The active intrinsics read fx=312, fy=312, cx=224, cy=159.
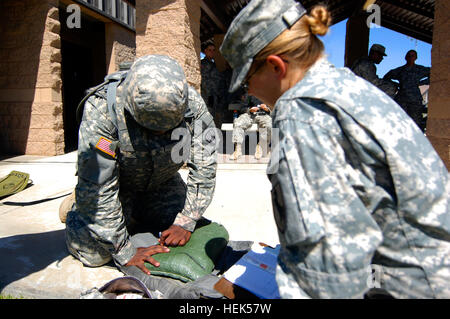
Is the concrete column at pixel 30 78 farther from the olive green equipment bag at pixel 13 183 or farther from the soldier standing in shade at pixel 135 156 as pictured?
the soldier standing in shade at pixel 135 156

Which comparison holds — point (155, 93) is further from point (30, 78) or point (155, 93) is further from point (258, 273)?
point (30, 78)

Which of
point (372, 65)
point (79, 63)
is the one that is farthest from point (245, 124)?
point (79, 63)

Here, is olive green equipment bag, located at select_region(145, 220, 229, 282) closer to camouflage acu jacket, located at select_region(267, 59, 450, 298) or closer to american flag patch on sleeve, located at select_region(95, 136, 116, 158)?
american flag patch on sleeve, located at select_region(95, 136, 116, 158)

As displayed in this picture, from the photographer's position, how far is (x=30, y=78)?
562 centimetres

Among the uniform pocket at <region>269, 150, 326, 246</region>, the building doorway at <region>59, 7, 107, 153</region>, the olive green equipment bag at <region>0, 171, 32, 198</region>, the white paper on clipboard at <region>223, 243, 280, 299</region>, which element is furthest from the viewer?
the building doorway at <region>59, 7, 107, 153</region>

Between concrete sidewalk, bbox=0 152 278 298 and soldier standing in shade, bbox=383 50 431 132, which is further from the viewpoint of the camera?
soldier standing in shade, bbox=383 50 431 132

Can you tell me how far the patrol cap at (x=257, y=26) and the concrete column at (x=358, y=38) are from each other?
901 cm

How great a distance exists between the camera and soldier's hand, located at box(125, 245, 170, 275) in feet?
5.53

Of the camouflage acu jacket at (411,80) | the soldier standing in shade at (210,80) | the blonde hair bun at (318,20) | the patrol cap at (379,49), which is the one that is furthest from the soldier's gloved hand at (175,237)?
the camouflage acu jacket at (411,80)

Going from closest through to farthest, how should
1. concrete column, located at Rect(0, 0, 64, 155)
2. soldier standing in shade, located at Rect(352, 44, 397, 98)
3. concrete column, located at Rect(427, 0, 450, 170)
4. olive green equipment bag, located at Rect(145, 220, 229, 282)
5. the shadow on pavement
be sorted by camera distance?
→ olive green equipment bag, located at Rect(145, 220, 229, 282) < the shadow on pavement < concrete column, located at Rect(427, 0, 450, 170) < concrete column, located at Rect(0, 0, 64, 155) < soldier standing in shade, located at Rect(352, 44, 397, 98)

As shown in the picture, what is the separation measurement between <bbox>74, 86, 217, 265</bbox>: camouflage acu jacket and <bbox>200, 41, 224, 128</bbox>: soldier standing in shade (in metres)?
4.57

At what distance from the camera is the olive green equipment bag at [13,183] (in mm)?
3271

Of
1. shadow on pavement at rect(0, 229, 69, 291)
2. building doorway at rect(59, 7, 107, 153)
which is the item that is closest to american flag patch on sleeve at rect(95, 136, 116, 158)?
shadow on pavement at rect(0, 229, 69, 291)

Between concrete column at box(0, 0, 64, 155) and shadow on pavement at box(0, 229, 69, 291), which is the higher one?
concrete column at box(0, 0, 64, 155)
